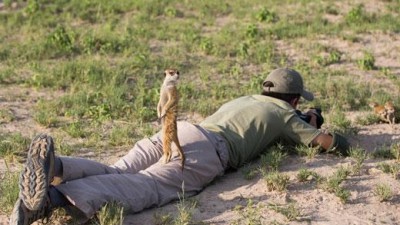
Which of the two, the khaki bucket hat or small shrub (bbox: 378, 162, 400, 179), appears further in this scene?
the khaki bucket hat

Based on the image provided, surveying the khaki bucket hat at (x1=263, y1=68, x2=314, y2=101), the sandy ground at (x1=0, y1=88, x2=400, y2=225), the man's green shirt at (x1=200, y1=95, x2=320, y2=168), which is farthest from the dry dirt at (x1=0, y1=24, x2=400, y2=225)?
the khaki bucket hat at (x1=263, y1=68, x2=314, y2=101)

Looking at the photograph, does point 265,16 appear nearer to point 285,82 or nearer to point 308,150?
point 285,82

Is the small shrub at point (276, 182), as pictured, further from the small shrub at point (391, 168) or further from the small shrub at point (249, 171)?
the small shrub at point (391, 168)

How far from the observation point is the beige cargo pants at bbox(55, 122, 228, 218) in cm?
482

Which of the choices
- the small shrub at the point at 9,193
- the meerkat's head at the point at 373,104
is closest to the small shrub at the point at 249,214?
the small shrub at the point at 9,193

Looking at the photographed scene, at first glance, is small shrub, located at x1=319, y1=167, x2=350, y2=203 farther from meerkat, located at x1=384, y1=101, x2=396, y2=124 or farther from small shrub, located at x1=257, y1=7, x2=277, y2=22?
small shrub, located at x1=257, y1=7, x2=277, y2=22

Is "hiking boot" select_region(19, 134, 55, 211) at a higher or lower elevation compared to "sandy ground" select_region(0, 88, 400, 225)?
higher

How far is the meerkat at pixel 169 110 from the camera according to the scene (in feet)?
16.7

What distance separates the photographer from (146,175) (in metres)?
5.23

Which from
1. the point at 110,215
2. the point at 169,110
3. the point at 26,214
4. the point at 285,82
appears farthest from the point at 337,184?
the point at 26,214

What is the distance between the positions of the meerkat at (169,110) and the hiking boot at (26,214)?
1061 millimetres

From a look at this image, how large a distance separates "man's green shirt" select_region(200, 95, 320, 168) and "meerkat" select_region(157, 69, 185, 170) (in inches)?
21.4

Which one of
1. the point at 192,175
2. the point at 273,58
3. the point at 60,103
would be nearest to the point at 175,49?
the point at 273,58

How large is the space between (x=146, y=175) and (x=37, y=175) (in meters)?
0.93
